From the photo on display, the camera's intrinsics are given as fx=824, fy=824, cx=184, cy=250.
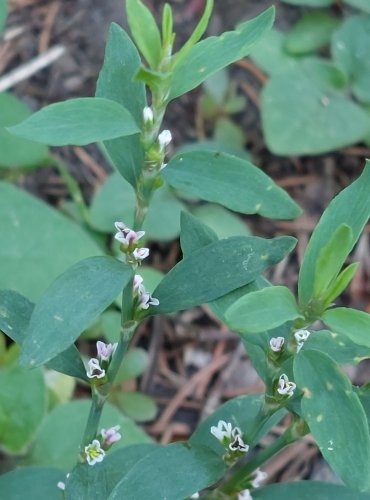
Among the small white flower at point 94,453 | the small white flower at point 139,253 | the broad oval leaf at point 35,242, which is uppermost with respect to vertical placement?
the small white flower at point 139,253

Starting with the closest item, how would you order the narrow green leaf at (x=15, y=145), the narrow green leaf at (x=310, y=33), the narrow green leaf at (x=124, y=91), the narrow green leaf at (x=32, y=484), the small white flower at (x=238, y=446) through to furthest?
the narrow green leaf at (x=124, y=91) < the small white flower at (x=238, y=446) < the narrow green leaf at (x=32, y=484) < the narrow green leaf at (x=15, y=145) < the narrow green leaf at (x=310, y=33)

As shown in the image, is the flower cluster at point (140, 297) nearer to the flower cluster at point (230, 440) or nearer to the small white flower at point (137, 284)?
the small white flower at point (137, 284)

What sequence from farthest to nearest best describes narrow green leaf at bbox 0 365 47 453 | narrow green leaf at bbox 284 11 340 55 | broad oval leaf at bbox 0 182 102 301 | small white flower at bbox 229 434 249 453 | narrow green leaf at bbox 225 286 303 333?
narrow green leaf at bbox 284 11 340 55 < broad oval leaf at bbox 0 182 102 301 < narrow green leaf at bbox 0 365 47 453 < small white flower at bbox 229 434 249 453 < narrow green leaf at bbox 225 286 303 333

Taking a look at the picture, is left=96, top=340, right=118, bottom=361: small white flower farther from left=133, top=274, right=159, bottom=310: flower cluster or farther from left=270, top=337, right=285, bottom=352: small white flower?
left=270, top=337, right=285, bottom=352: small white flower

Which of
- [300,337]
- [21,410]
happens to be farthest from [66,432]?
[300,337]

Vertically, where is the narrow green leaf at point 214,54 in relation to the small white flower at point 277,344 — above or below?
above

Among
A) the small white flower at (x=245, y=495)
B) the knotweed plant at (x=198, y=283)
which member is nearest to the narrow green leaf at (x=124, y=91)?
the knotweed plant at (x=198, y=283)

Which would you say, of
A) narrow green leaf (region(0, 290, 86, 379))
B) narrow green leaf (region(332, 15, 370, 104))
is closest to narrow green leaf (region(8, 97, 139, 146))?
narrow green leaf (region(0, 290, 86, 379))
